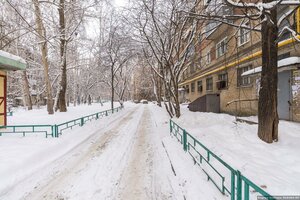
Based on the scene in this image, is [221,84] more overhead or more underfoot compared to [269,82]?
more overhead

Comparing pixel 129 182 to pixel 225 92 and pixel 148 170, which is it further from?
pixel 225 92

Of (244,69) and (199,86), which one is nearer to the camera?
(244,69)

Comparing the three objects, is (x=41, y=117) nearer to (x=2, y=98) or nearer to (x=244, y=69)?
(x=2, y=98)

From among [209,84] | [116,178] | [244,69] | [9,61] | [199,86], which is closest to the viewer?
[116,178]

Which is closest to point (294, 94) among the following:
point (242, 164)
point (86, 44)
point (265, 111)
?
point (265, 111)

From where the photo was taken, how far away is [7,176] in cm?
480

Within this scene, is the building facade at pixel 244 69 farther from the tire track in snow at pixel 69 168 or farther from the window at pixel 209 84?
the tire track in snow at pixel 69 168

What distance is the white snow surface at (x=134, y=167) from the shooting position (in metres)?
4.04

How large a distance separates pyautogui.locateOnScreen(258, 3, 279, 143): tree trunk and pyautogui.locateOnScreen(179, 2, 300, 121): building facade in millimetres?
420

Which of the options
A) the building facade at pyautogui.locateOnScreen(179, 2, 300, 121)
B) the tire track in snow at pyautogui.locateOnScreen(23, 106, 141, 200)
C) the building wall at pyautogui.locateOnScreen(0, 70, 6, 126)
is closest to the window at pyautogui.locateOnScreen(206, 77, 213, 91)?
the building facade at pyautogui.locateOnScreen(179, 2, 300, 121)

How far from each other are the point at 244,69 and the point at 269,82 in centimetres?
836

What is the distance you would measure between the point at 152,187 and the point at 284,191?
2.63 meters

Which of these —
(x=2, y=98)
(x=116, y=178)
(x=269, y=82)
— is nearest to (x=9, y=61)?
(x=2, y=98)

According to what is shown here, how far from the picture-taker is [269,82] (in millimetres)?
6492
